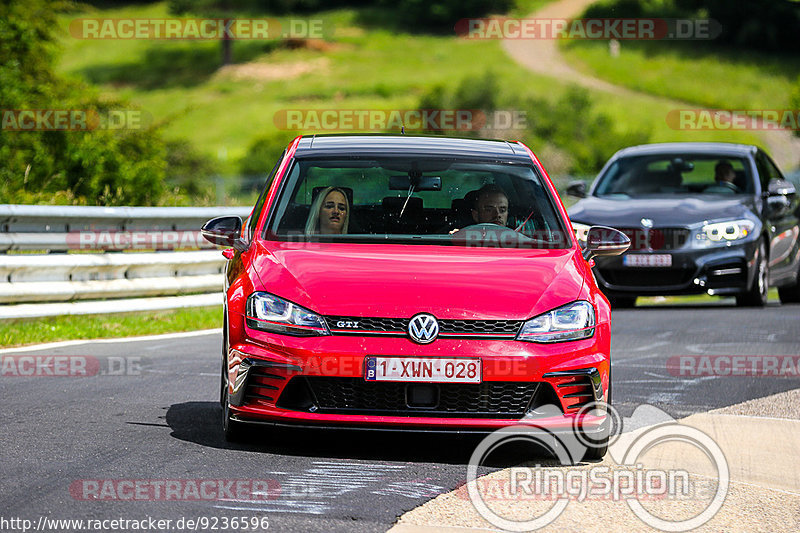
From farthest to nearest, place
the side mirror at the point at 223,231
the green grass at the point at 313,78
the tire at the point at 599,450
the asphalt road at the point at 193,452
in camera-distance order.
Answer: the green grass at the point at 313,78 → the side mirror at the point at 223,231 → the tire at the point at 599,450 → the asphalt road at the point at 193,452

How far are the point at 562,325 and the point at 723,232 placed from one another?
26.4 ft

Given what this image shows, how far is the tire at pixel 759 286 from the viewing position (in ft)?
47.0

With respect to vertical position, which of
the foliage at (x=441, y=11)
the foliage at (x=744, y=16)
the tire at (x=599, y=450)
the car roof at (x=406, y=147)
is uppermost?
the foliage at (x=441, y=11)

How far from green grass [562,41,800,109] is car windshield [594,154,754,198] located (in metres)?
68.9

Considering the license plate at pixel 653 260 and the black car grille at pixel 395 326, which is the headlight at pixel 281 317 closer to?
the black car grille at pixel 395 326

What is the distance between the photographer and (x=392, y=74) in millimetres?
103938

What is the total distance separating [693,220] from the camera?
13.8 metres

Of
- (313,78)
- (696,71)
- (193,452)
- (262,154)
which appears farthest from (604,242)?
(313,78)

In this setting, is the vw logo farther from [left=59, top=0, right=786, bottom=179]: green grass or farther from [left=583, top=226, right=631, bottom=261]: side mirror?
[left=59, top=0, right=786, bottom=179]: green grass

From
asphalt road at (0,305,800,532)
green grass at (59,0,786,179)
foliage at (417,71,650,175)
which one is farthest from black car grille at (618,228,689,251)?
green grass at (59,0,786,179)

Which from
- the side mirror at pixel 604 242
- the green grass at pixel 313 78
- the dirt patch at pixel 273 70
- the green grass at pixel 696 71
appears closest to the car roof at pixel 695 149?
the side mirror at pixel 604 242

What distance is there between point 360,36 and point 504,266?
380 ft

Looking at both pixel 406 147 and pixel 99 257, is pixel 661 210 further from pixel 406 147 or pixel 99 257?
pixel 406 147

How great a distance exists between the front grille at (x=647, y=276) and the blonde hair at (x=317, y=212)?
22.8ft
